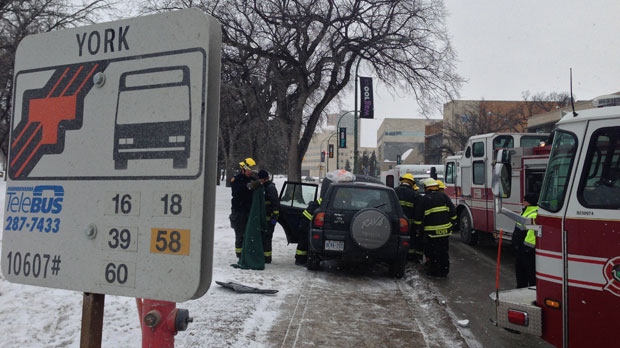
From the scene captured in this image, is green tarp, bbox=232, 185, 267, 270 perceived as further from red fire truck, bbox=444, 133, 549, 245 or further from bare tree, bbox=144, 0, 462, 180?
bare tree, bbox=144, 0, 462, 180

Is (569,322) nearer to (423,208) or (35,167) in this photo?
(35,167)

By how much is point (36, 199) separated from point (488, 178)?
1165 cm

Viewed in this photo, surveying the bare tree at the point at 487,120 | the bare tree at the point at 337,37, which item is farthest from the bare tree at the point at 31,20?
the bare tree at the point at 487,120

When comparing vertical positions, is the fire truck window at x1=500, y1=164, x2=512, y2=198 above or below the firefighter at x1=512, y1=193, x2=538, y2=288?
above

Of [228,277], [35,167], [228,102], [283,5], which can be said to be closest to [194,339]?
[228,277]

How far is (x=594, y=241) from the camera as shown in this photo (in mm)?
3371

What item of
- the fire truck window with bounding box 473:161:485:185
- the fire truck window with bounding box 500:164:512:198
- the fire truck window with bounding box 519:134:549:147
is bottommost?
the fire truck window with bounding box 500:164:512:198

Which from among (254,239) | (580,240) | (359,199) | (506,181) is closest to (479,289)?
(359,199)

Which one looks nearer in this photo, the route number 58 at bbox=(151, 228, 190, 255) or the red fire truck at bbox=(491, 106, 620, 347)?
the route number 58 at bbox=(151, 228, 190, 255)

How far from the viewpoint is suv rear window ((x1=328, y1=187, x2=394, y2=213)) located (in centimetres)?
843

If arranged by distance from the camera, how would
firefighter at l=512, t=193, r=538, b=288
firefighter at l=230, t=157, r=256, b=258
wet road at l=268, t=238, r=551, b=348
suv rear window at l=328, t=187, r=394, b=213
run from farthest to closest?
firefighter at l=230, t=157, r=256, b=258
suv rear window at l=328, t=187, r=394, b=213
firefighter at l=512, t=193, r=538, b=288
wet road at l=268, t=238, r=551, b=348

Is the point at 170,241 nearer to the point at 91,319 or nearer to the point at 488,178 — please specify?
the point at 91,319

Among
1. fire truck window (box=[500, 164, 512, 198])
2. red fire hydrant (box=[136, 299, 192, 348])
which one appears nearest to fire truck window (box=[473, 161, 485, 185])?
fire truck window (box=[500, 164, 512, 198])

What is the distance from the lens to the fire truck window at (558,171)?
12.2 feet
